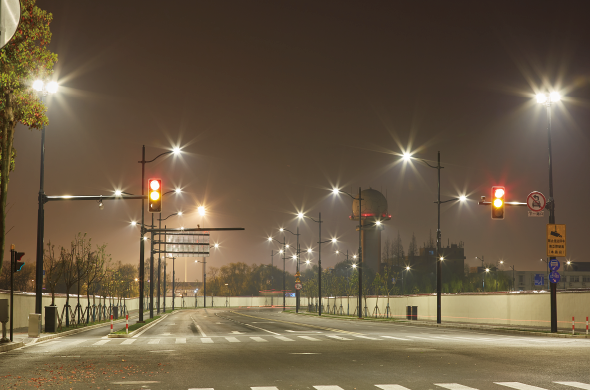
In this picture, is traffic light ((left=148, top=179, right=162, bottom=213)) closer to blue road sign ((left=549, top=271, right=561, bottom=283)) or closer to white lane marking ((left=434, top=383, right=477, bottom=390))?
white lane marking ((left=434, top=383, right=477, bottom=390))

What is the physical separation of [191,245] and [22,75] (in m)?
45.5

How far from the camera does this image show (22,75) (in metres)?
15.3

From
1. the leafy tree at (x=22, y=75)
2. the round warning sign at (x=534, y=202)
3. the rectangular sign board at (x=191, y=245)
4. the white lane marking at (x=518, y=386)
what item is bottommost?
the white lane marking at (x=518, y=386)

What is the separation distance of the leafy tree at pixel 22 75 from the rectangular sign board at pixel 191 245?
43645 millimetres

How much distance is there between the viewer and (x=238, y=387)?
1170 cm

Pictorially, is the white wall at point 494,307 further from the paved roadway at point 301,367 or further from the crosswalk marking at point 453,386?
the crosswalk marking at point 453,386

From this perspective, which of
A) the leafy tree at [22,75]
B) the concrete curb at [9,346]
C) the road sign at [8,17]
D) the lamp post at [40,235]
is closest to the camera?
the road sign at [8,17]

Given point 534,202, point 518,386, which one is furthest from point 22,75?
point 534,202

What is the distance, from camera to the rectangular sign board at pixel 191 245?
196 feet

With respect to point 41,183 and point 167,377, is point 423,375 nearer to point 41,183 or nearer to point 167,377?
point 167,377

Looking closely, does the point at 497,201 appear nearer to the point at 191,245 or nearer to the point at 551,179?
the point at 551,179

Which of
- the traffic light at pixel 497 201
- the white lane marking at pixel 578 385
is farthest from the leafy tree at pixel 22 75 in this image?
the traffic light at pixel 497 201

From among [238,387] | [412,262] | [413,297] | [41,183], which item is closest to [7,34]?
[238,387]

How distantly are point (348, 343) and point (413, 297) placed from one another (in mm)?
40514
